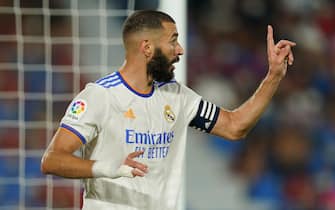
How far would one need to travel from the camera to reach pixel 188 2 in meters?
7.53

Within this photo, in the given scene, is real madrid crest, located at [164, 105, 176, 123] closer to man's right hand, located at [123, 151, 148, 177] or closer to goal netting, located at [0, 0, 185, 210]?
man's right hand, located at [123, 151, 148, 177]

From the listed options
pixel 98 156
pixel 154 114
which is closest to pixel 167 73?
pixel 154 114

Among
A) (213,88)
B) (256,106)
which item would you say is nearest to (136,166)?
(256,106)

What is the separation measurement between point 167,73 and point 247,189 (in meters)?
3.57

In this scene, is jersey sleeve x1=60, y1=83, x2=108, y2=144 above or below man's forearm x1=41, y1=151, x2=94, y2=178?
above

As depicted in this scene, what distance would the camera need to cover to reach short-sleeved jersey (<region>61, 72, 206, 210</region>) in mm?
3648

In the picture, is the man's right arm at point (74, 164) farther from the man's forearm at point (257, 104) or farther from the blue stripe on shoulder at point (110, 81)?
the man's forearm at point (257, 104)

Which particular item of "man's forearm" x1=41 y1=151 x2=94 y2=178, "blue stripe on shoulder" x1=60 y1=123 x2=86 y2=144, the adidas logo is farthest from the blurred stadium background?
"man's forearm" x1=41 y1=151 x2=94 y2=178

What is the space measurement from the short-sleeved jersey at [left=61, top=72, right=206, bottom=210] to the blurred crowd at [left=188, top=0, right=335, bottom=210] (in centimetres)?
348

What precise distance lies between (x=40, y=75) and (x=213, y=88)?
1400 mm

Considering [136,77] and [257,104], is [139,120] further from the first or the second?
[257,104]

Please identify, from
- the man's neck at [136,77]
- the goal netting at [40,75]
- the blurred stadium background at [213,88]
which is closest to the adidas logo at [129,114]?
the man's neck at [136,77]

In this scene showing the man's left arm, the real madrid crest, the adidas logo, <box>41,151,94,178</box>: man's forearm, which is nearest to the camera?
<box>41,151,94,178</box>: man's forearm

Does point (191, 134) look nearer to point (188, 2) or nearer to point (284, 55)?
point (188, 2)
